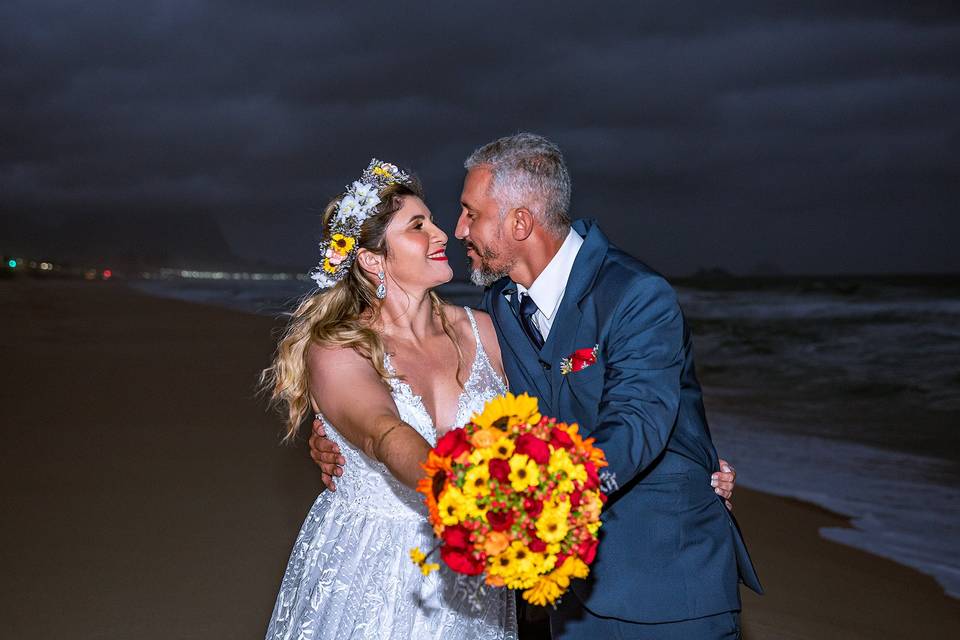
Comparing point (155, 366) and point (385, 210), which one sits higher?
point (385, 210)

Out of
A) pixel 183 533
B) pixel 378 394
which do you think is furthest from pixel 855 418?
pixel 378 394

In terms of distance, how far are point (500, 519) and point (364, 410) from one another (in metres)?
1.08

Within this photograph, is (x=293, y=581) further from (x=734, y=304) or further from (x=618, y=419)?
(x=734, y=304)

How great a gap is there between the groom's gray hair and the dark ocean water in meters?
1.52

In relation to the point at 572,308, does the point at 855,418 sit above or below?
below

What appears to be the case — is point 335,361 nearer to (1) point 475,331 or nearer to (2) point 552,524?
(1) point 475,331

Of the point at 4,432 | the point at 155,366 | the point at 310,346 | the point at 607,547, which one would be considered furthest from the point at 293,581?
the point at 155,366

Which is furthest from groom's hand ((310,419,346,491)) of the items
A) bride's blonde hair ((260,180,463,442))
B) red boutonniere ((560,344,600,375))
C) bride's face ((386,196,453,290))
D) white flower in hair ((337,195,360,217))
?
red boutonniere ((560,344,600,375))

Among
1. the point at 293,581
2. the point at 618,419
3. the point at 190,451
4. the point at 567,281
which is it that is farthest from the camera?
the point at 190,451

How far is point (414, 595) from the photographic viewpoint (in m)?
3.13

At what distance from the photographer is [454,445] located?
1954 mm

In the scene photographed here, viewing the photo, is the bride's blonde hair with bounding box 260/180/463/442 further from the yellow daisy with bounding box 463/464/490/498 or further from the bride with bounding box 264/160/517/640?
the yellow daisy with bounding box 463/464/490/498

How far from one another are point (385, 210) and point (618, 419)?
149cm

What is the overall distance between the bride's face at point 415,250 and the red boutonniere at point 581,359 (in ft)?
2.75
